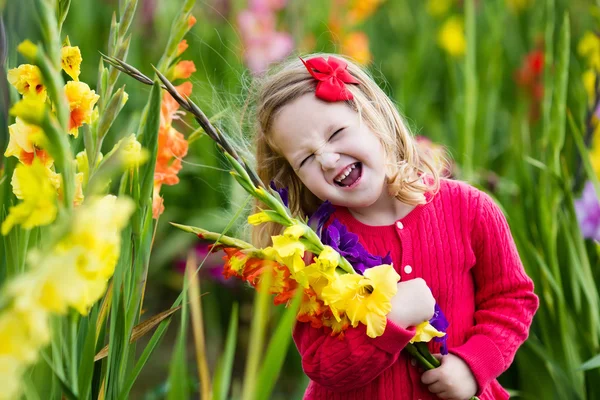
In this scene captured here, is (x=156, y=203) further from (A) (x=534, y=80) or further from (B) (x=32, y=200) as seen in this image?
(A) (x=534, y=80)

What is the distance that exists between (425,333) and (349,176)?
26 centimetres

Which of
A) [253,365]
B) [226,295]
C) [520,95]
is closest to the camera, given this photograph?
[253,365]

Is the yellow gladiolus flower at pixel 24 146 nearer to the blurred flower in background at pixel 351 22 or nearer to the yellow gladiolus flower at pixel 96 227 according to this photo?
the yellow gladiolus flower at pixel 96 227

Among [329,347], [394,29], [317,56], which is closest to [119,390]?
[329,347]

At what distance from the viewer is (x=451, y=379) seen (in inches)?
42.7

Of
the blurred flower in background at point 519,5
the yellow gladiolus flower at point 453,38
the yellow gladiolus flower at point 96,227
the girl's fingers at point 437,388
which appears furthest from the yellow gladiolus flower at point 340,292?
the blurred flower in background at point 519,5

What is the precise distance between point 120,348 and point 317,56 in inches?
22.7

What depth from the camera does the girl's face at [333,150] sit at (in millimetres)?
1101

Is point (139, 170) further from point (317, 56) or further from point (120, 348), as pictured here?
point (317, 56)

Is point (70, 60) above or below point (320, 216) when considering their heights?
above

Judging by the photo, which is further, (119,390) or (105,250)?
(119,390)

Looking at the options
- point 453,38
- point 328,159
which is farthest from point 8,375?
point 453,38

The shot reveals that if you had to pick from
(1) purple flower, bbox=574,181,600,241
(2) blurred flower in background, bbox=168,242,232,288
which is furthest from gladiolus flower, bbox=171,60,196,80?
(2) blurred flower in background, bbox=168,242,232,288

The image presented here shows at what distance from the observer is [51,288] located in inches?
20.7
